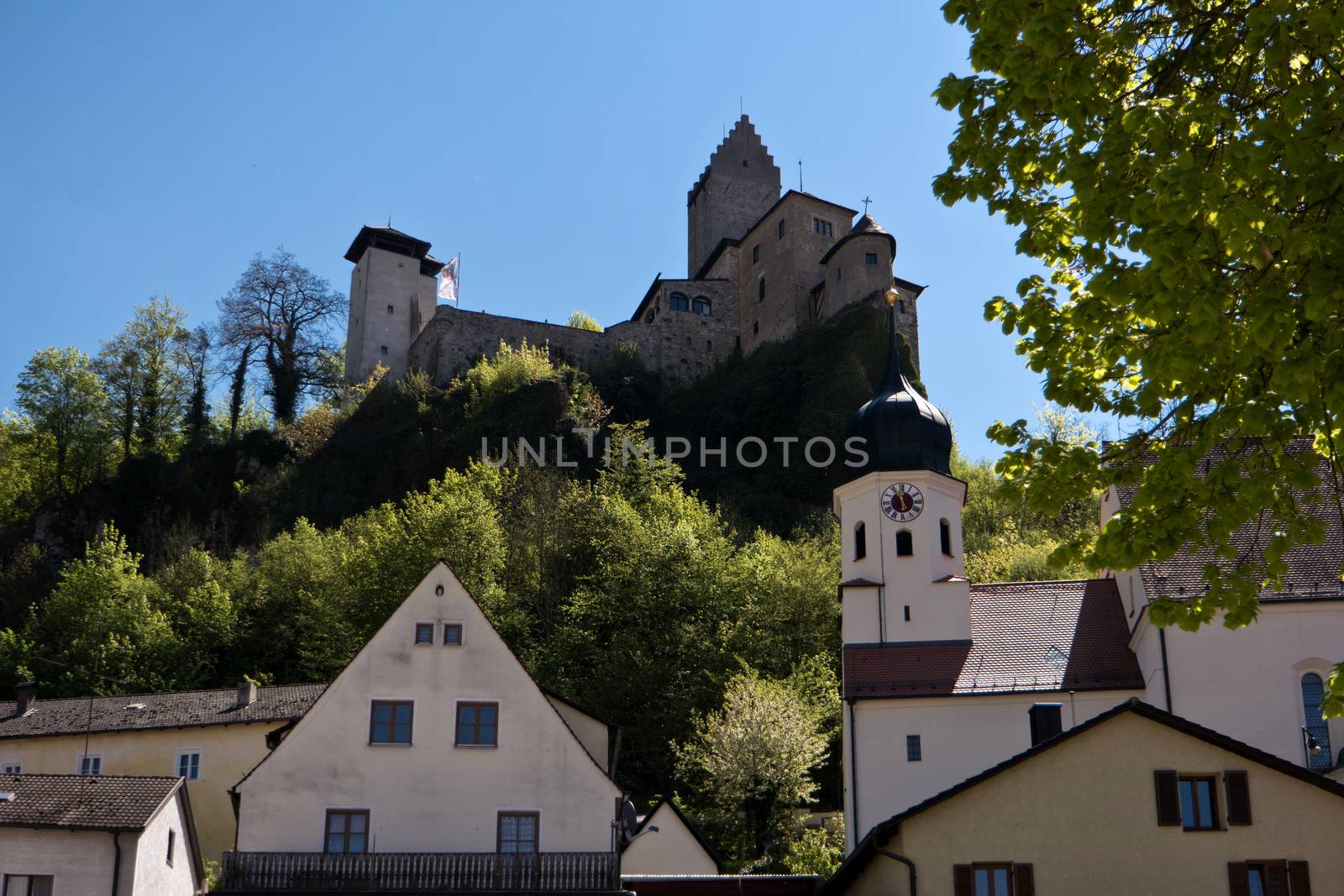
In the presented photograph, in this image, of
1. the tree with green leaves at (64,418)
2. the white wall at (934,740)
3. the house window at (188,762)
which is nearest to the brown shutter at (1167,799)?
the white wall at (934,740)

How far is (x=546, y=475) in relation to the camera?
218 ft

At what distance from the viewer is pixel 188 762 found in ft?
124

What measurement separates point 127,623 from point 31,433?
1205 inches

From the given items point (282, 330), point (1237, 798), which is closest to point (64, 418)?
point (282, 330)

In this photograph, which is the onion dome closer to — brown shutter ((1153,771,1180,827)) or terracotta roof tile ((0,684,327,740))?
terracotta roof tile ((0,684,327,740))

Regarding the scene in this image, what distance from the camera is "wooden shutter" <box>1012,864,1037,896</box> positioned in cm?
2208

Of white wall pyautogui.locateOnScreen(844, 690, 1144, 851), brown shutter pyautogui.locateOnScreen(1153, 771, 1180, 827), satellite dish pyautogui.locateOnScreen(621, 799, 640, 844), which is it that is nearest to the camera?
brown shutter pyautogui.locateOnScreen(1153, 771, 1180, 827)

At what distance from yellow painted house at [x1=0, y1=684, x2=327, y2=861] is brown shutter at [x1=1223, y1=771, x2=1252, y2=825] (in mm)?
23294

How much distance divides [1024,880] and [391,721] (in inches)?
499

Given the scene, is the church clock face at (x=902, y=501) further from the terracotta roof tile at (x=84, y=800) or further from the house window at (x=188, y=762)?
the terracotta roof tile at (x=84, y=800)

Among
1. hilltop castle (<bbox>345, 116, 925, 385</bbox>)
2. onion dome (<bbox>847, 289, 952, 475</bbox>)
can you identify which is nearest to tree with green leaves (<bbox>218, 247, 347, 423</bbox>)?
hilltop castle (<bbox>345, 116, 925, 385</bbox>)

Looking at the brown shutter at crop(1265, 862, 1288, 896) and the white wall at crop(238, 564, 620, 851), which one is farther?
the white wall at crop(238, 564, 620, 851)

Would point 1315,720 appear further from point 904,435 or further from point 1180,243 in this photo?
point 1180,243

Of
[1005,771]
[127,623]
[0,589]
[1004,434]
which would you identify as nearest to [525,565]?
[127,623]
